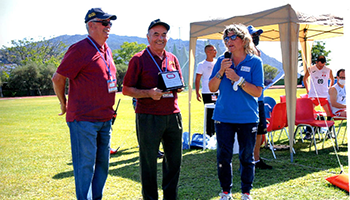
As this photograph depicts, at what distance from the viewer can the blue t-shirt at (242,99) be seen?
135 inches

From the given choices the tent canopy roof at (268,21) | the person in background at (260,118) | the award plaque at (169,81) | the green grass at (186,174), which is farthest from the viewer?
the tent canopy roof at (268,21)

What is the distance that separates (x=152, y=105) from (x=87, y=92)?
695 millimetres

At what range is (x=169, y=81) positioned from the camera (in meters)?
3.07

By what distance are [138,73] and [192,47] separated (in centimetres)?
390

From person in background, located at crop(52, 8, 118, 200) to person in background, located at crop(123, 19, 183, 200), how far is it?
32 centimetres

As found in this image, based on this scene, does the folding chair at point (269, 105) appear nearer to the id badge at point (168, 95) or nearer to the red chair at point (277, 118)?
the red chair at point (277, 118)

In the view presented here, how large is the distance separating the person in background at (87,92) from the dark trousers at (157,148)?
0.45 metres

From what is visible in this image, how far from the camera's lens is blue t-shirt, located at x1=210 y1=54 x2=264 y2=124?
3422 millimetres

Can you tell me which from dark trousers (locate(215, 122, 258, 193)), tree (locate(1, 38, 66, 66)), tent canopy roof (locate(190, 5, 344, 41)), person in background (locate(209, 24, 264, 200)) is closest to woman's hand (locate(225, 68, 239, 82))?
person in background (locate(209, 24, 264, 200))

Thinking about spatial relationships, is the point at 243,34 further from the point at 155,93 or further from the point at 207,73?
the point at 207,73

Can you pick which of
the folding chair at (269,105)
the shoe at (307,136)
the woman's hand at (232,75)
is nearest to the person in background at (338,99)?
the shoe at (307,136)

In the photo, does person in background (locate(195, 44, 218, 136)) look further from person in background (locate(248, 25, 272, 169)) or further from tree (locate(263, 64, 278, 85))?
person in background (locate(248, 25, 272, 169))

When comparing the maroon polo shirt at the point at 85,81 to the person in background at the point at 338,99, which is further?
the person in background at the point at 338,99

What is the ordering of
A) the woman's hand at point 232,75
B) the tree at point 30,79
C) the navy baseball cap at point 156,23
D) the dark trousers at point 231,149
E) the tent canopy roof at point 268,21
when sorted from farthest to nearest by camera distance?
1. the tree at point 30,79
2. the tent canopy roof at point 268,21
3. the dark trousers at point 231,149
4. the woman's hand at point 232,75
5. the navy baseball cap at point 156,23
